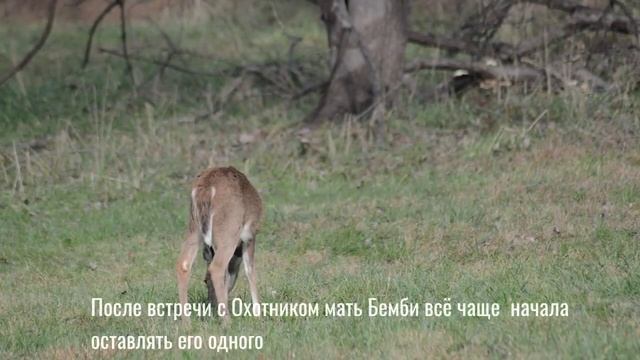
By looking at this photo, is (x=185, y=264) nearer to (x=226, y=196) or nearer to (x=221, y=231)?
(x=221, y=231)

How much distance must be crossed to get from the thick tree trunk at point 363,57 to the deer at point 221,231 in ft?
25.1

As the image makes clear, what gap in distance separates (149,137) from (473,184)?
15.1 feet

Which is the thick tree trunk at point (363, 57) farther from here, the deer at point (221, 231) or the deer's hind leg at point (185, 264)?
the deer's hind leg at point (185, 264)

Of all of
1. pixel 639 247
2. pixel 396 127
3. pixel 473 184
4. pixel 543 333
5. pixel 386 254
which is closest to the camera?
pixel 543 333

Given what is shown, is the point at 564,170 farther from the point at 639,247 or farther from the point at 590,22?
the point at 590,22

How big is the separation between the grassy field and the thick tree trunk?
0.55m

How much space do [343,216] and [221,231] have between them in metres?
3.79

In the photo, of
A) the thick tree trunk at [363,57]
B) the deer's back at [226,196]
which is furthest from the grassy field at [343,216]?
the deer's back at [226,196]

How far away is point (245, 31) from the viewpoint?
2227cm

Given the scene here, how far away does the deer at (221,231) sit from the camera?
27.2 feet

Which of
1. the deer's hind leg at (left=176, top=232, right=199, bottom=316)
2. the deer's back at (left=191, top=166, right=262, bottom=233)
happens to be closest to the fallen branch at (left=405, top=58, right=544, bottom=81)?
the deer's back at (left=191, top=166, right=262, bottom=233)

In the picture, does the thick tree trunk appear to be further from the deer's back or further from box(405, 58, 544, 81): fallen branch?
the deer's back

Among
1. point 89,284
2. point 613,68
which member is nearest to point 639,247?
point 89,284

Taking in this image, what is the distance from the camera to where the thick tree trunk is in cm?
1633
